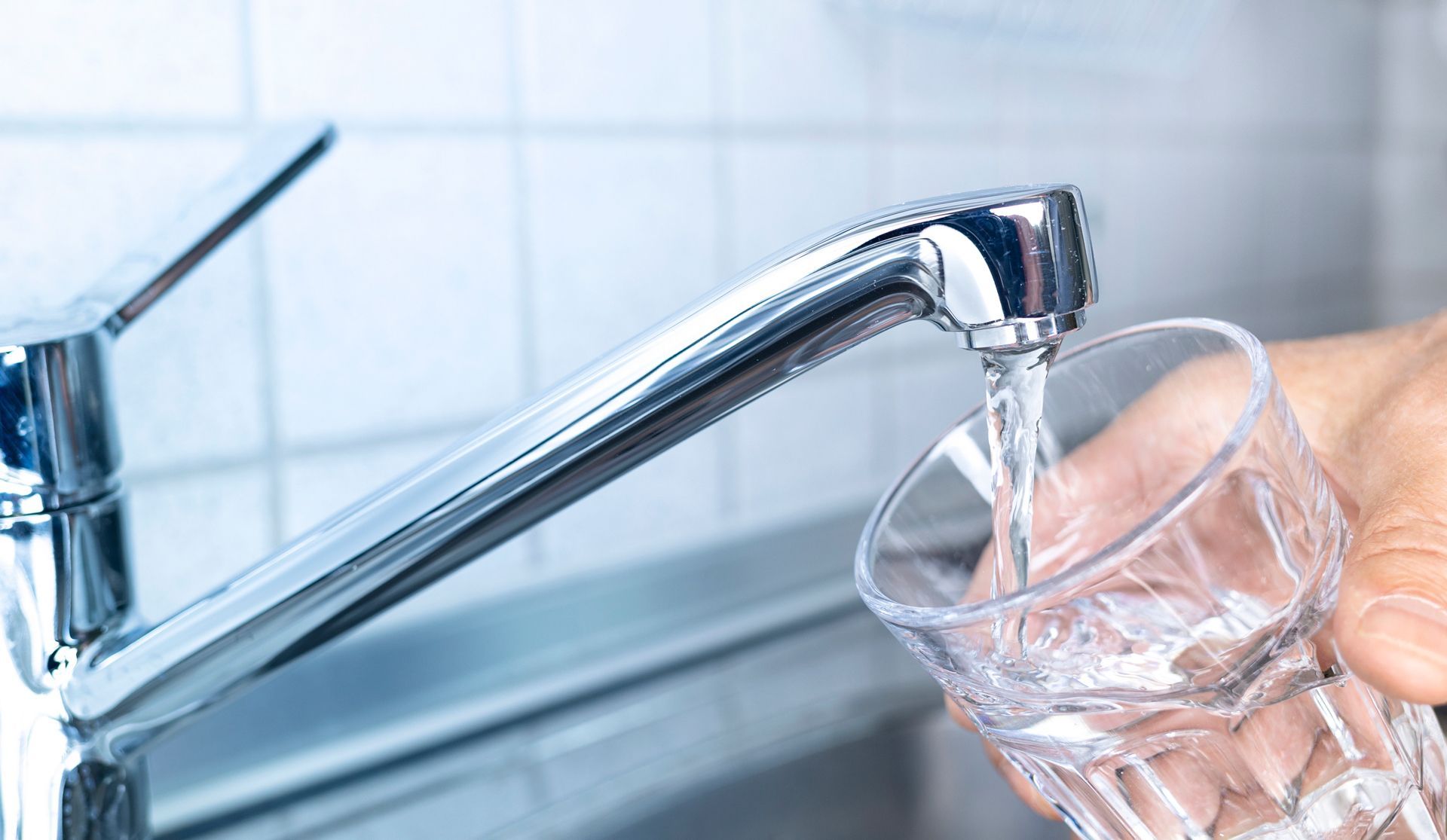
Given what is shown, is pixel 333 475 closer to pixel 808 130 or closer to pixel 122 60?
pixel 122 60

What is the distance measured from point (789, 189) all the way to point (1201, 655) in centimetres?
38

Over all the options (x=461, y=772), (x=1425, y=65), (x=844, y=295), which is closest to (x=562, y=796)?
(x=461, y=772)

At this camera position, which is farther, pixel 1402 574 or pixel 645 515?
pixel 645 515

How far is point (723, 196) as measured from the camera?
1.81ft

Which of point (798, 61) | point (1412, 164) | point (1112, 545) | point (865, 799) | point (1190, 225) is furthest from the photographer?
point (1412, 164)

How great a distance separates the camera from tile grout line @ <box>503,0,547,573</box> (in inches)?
18.4

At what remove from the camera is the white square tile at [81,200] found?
0.36 metres

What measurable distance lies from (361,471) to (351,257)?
0.27 feet

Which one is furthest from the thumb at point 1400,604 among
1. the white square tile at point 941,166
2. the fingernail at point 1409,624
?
the white square tile at point 941,166

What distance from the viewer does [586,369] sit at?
240 mm

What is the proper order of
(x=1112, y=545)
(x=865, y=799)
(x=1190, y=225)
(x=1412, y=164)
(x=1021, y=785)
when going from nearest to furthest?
(x=1112, y=545) → (x=1021, y=785) → (x=865, y=799) → (x=1190, y=225) → (x=1412, y=164)

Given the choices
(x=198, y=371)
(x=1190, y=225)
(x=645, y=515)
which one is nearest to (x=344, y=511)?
(x=198, y=371)

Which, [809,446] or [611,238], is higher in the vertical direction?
[611,238]

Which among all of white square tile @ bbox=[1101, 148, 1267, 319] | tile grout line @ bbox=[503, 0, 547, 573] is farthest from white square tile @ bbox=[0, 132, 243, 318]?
white square tile @ bbox=[1101, 148, 1267, 319]
